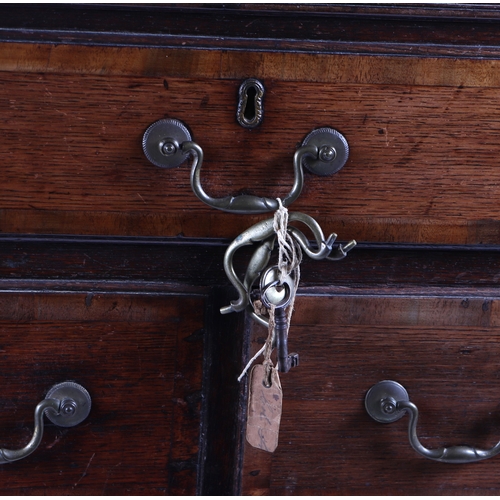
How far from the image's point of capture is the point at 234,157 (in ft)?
1.71

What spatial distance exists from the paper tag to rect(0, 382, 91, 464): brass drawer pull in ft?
0.44

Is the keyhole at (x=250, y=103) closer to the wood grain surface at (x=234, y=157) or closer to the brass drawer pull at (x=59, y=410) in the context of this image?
the wood grain surface at (x=234, y=157)

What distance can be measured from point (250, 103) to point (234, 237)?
0.11m

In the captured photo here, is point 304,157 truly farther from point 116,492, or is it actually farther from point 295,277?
point 116,492

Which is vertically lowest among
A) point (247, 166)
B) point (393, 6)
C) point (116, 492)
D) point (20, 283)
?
point (116, 492)

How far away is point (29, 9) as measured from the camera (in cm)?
49

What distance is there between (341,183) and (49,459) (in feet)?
1.08

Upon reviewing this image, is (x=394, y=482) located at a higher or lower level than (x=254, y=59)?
lower

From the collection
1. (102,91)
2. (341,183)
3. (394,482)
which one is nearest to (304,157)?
(341,183)

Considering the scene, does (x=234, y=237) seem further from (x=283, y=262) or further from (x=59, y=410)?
(x=59, y=410)

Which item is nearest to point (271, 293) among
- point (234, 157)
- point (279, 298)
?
point (279, 298)

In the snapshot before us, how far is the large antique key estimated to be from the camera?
490 mm

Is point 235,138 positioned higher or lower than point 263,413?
higher

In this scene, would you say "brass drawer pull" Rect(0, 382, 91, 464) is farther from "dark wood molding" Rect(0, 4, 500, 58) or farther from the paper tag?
"dark wood molding" Rect(0, 4, 500, 58)
